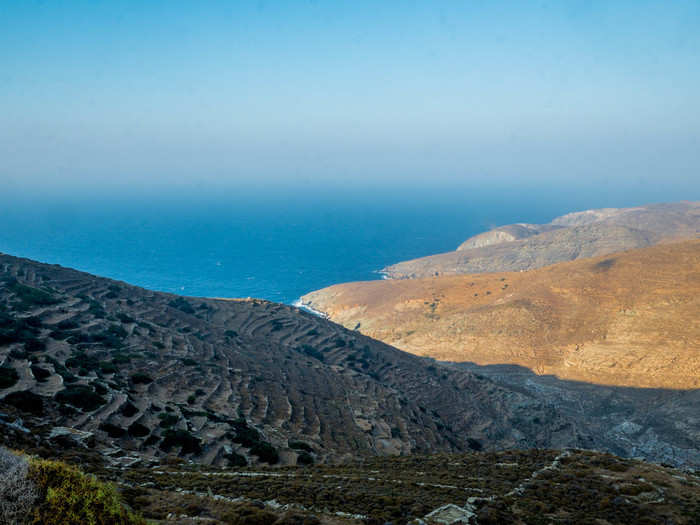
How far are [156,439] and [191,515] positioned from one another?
1229 centimetres

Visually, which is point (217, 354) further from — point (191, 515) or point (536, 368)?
point (536, 368)

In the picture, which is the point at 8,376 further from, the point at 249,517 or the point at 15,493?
the point at 15,493

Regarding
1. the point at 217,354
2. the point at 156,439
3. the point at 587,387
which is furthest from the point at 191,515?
the point at 587,387

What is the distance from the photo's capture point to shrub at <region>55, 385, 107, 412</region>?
2158cm

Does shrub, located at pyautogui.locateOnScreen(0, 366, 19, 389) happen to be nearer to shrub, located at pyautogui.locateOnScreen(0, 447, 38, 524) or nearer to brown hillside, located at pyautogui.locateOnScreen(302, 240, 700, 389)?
shrub, located at pyautogui.locateOnScreen(0, 447, 38, 524)

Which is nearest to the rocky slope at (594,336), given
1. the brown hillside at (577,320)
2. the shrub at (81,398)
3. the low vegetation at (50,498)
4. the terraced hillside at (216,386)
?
the brown hillside at (577,320)

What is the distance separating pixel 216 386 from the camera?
32906 millimetres

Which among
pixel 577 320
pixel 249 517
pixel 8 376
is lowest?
pixel 249 517

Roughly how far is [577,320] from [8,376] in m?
84.5

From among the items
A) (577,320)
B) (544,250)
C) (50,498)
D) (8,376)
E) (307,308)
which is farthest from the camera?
(544,250)

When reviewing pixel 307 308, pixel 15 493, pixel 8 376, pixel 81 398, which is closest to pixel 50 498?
pixel 15 493

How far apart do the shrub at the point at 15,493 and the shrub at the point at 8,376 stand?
58.6 feet

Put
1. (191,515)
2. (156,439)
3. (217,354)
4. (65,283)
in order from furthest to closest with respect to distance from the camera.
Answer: (65,283)
(217,354)
(156,439)
(191,515)

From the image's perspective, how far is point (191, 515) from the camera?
37.2 feet
